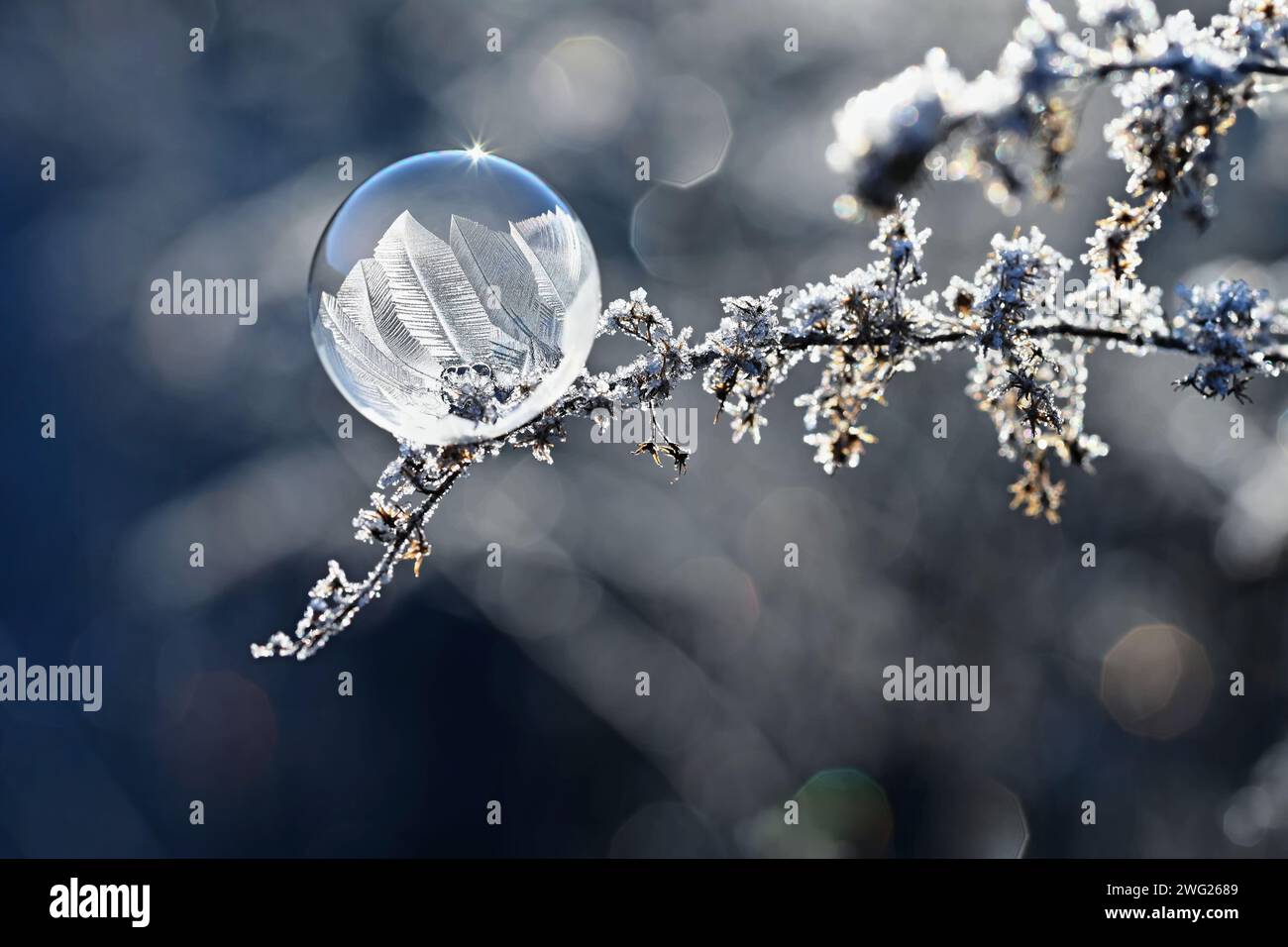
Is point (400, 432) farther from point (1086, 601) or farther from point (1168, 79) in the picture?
point (1086, 601)

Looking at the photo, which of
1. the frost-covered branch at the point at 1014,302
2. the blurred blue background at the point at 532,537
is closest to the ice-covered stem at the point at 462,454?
the frost-covered branch at the point at 1014,302

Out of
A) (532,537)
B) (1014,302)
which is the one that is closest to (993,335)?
(1014,302)

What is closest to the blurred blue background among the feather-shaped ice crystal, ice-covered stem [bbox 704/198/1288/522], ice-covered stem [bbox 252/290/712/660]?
ice-covered stem [bbox 704/198/1288/522]

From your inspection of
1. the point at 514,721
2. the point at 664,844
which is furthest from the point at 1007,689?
the point at 514,721

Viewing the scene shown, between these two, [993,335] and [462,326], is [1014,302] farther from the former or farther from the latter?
[462,326]

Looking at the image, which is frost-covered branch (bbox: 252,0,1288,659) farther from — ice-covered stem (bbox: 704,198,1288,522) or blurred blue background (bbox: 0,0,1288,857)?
blurred blue background (bbox: 0,0,1288,857)
